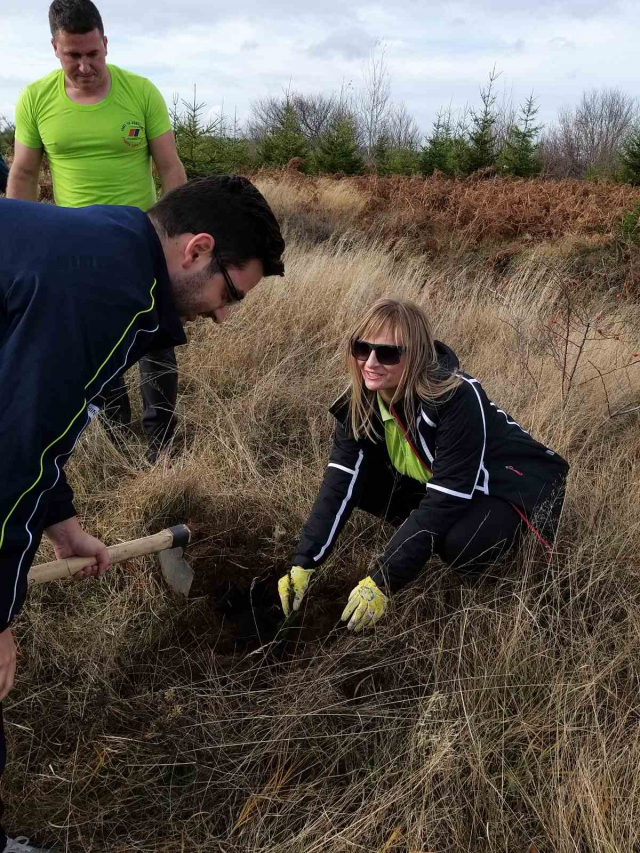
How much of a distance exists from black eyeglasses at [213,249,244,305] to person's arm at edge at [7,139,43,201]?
7.80 ft

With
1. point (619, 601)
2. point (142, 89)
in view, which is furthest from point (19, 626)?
point (142, 89)

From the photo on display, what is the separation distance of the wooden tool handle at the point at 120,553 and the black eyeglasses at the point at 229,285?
982 mm

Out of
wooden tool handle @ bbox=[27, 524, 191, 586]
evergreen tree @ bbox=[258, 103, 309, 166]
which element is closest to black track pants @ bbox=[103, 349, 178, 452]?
wooden tool handle @ bbox=[27, 524, 191, 586]

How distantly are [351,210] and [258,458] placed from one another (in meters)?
7.40

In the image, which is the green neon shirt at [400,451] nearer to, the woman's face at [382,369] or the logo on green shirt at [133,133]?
the woman's face at [382,369]

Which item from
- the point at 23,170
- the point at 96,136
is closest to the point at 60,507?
the point at 96,136

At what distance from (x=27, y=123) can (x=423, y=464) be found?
258 centimetres

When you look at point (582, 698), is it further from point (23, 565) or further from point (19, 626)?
point (19, 626)

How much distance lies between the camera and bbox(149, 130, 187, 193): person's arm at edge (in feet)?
11.4

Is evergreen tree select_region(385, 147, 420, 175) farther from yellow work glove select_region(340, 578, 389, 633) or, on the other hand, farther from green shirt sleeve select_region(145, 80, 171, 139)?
yellow work glove select_region(340, 578, 389, 633)

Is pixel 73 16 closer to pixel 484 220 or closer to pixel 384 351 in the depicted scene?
pixel 384 351

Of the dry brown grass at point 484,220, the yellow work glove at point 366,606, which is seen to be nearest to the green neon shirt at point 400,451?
the yellow work glove at point 366,606

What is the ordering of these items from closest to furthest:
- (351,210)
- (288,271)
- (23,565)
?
(23,565) → (288,271) → (351,210)

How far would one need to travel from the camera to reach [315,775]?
1937mm
